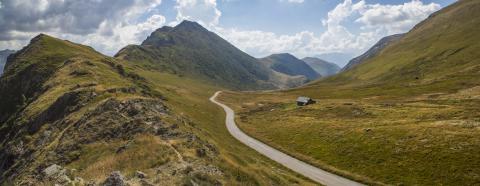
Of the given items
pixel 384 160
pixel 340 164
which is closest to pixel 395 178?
pixel 384 160

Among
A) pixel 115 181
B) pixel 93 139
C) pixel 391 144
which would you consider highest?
pixel 115 181

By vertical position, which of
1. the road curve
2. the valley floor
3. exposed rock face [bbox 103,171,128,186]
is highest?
exposed rock face [bbox 103,171,128,186]

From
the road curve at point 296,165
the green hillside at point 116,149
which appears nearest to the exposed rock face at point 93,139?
the green hillside at point 116,149

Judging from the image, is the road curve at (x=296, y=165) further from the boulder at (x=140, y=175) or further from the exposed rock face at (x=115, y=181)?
the exposed rock face at (x=115, y=181)

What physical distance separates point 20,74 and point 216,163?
143357mm

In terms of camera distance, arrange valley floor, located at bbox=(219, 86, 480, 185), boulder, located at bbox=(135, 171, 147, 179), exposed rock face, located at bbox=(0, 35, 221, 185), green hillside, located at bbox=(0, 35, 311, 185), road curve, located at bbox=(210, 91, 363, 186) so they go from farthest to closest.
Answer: road curve, located at bbox=(210, 91, 363, 186)
valley floor, located at bbox=(219, 86, 480, 185)
exposed rock face, located at bbox=(0, 35, 221, 185)
green hillside, located at bbox=(0, 35, 311, 185)
boulder, located at bbox=(135, 171, 147, 179)

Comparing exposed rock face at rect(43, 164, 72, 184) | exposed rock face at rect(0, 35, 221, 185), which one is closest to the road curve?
exposed rock face at rect(0, 35, 221, 185)

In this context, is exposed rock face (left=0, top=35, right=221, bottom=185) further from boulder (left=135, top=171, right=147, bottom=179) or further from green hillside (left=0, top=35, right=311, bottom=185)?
boulder (left=135, top=171, right=147, bottom=179)

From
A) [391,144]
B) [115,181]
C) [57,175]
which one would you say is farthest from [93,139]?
[391,144]

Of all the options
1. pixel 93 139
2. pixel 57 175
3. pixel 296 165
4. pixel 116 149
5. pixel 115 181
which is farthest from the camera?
pixel 296 165

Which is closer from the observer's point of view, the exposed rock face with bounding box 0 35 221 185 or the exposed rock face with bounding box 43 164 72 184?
the exposed rock face with bounding box 43 164 72 184

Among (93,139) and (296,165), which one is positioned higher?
(93,139)

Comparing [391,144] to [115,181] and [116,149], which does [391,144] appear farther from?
[115,181]

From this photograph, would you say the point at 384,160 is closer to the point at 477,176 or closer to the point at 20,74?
the point at 477,176
